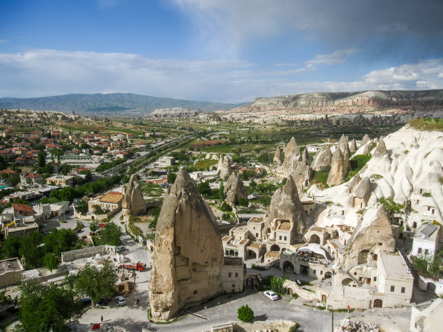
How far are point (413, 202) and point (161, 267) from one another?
25.5 meters

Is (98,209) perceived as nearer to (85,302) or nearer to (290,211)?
(85,302)

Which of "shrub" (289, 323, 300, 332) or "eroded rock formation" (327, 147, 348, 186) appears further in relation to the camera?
"eroded rock formation" (327, 147, 348, 186)

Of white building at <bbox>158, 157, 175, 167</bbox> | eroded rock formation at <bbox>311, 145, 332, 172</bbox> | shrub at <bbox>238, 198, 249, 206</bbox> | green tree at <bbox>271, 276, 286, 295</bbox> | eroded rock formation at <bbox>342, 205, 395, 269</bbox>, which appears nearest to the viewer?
green tree at <bbox>271, 276, 286, 295</bbox>

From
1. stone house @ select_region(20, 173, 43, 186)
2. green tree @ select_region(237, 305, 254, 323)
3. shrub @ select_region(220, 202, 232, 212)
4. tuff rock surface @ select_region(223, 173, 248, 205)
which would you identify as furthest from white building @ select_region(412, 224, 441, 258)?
stone house @ select_region(20, 173, 43, 186)

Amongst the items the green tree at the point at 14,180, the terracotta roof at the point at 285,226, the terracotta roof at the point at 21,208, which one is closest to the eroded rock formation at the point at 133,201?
the terracotta roof at the point at 21,208

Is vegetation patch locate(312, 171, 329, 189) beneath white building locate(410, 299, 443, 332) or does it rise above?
above

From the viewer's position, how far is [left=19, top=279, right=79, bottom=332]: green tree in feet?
64.3

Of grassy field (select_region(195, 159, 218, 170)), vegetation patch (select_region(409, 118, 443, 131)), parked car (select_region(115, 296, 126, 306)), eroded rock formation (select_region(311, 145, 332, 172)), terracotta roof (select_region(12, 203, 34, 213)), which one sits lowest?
parked car (select_region(115, 296, 126, 306))

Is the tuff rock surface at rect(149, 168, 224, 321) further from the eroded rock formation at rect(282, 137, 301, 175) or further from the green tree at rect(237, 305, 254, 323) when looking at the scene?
the eroded rock formation at rect(282, 137, 301, 175)

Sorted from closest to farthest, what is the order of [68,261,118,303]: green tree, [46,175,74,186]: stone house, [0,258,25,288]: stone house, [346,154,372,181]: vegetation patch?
[68,261,118,303]: green tree < [0,258,25,288]: stone house < [346,154,372,181]: vegetation patch < [46,175,74,186]: stone house

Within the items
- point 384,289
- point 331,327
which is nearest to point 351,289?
point 384,289

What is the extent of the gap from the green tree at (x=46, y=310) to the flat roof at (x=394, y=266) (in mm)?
20592

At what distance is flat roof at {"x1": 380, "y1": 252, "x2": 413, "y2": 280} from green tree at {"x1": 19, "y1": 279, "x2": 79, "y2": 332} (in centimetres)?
2059

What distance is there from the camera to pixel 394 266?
2381cm
